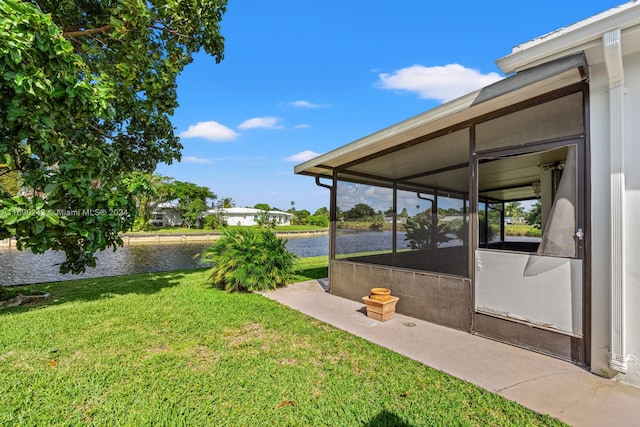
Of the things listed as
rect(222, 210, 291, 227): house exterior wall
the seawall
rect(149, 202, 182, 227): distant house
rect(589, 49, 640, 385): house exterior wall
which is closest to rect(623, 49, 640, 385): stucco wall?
rect(589, 49, 640, 385): house exterior wall

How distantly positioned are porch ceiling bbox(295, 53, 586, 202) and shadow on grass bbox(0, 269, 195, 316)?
3.91 m

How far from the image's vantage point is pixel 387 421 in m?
1.87

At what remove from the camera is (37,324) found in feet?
11.9

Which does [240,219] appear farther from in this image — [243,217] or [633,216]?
[633,216]

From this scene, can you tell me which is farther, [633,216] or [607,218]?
[607,218]

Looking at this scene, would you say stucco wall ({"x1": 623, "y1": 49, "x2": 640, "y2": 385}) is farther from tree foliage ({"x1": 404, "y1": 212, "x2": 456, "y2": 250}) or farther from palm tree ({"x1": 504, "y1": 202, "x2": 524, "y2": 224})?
palm tree ({"x1": 504, "y1": 202, "x2": 524, "y2": 224})

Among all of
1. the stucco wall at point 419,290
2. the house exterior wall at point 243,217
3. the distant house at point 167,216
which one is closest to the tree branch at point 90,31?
the stucco wall at point 419,290

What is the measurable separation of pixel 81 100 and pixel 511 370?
18.1 ft

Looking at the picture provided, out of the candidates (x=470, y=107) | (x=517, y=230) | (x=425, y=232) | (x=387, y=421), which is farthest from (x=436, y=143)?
(x=517, y=230)

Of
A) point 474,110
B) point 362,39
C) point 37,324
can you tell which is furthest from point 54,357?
point 362,39

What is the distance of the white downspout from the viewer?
2287 mm

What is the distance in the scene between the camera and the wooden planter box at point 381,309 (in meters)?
3.84

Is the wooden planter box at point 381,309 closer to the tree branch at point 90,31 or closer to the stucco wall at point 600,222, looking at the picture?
the stucco wall at point 600,222

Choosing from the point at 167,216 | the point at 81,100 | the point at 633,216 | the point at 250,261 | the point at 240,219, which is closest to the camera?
the point at 633,216
